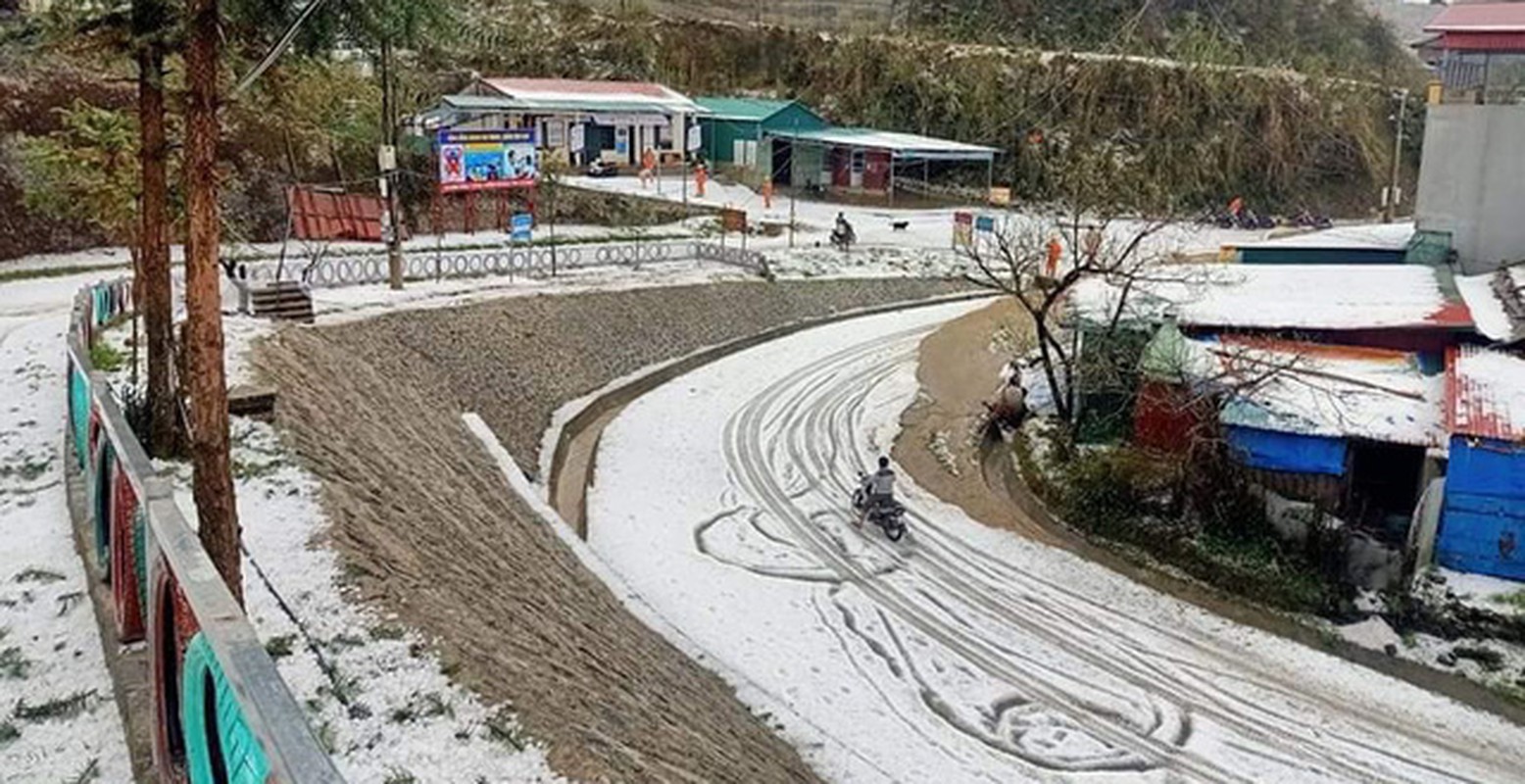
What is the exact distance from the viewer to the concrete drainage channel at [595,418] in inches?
744

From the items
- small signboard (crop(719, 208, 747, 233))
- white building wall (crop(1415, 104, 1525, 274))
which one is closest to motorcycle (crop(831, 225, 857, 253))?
small signboard (crop(719, 208, 747, 233))

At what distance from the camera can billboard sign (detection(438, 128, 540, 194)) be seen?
3008 centimetres

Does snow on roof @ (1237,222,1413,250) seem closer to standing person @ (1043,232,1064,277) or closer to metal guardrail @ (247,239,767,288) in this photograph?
standing person @ (1043,232,1064,277)

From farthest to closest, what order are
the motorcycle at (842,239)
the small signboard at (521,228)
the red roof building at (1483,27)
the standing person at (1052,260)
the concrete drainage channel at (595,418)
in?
the motorcycle at (842,239) → the small signboard at (521,228) → the standing person at (1052,260) → the red roof building at (1483,27) → the concrete drainage channel at (595,418)

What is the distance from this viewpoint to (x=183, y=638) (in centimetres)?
538

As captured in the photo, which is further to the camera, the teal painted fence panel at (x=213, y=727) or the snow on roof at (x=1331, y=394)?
the snow on roof at (x=1331, y=394)

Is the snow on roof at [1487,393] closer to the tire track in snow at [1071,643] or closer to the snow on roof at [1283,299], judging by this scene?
the snow on roof at [1283,299]

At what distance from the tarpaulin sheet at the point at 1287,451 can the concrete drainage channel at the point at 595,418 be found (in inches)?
374

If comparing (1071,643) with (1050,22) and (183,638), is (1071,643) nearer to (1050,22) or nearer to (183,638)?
(183,638)

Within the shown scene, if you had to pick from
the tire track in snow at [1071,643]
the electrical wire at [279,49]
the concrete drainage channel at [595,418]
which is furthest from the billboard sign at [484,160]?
the electrical wire at [279,49]

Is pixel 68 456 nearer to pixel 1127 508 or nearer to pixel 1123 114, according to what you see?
pixel 1127 508

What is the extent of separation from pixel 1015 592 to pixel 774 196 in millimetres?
32765

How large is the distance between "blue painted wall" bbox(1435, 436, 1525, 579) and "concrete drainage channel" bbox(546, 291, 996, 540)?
37.6 feet

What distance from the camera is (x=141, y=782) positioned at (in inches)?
251
